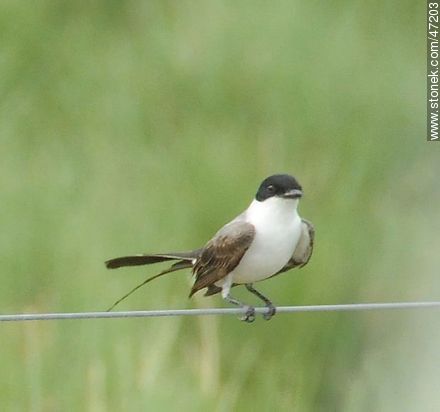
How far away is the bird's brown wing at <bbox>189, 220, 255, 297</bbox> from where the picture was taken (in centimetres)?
244

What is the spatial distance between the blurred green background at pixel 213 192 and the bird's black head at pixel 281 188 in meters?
0.68

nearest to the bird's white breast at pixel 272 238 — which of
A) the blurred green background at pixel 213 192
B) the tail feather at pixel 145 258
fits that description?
the tail feather at pixel 145 258

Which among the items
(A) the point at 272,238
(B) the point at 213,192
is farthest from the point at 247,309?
(B) the point at 213,192

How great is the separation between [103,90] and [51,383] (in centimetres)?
125

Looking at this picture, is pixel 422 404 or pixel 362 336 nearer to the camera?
pixel 422 404

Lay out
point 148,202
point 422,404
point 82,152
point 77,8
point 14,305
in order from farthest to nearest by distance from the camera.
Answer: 1. point 77,8
2. point 82,152
3. point 148,202
4. point 14,305
5. point 422,404

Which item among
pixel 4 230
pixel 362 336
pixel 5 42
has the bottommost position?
pixel 362 336

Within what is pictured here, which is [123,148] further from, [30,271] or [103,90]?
[30,271]

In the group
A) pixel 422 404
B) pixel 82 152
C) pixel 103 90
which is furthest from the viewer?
pixel 103 90

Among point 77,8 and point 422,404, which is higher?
point 77,8

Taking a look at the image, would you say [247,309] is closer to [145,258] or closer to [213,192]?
[145,258]

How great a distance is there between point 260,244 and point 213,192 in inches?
42.7

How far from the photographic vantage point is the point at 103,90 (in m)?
4.18

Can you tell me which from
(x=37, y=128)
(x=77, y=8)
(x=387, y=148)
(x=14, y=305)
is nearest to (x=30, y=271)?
(x=14, y=305)
